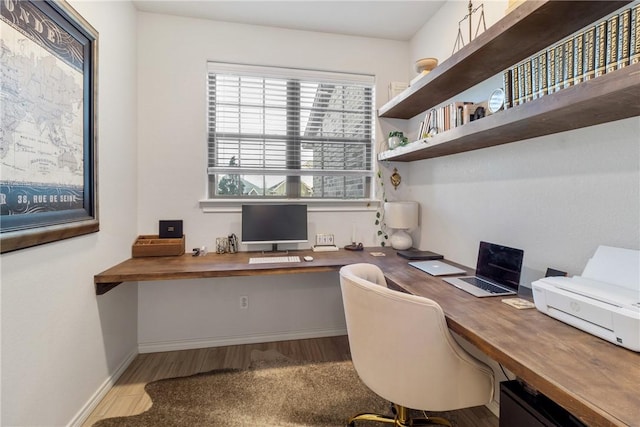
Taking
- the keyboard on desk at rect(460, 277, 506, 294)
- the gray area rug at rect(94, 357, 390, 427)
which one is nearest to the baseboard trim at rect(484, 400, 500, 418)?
the gray area rug at rect(94, 357, 390, 427)

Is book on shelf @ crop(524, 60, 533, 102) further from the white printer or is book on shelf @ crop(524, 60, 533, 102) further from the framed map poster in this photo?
the framed map poster

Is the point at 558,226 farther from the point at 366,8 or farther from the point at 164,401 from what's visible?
the point at 164,401

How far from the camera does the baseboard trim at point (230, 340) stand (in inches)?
92.9

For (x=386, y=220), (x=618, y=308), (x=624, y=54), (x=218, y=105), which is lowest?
(x=618, y=308)

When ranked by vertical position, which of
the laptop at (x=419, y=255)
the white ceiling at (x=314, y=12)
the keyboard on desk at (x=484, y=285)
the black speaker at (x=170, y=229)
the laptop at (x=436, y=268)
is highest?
the white ceiling at (x=314, y=12)

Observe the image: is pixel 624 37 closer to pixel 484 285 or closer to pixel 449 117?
pixel 449 117

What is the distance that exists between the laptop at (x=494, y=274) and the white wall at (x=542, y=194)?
0.32 ft

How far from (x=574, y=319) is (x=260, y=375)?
1837 mm


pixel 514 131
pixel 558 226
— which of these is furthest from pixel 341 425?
pixel 514 131

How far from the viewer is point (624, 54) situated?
0.93 meters

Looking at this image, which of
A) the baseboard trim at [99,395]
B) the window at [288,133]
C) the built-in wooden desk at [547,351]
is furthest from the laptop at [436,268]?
the baseboard trim at [99,395]

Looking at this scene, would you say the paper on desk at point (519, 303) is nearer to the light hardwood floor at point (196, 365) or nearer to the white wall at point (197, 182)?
the light hardwood floor at point (196, 365)

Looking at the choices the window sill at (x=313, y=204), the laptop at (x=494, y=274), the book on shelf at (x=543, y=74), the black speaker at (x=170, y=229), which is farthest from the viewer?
the window sill at (x=313, y=204)

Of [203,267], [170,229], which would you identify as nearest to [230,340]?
[203,267]
